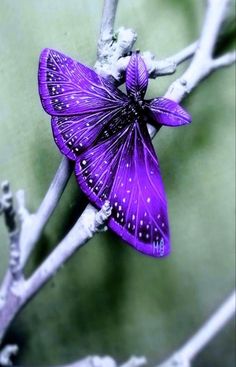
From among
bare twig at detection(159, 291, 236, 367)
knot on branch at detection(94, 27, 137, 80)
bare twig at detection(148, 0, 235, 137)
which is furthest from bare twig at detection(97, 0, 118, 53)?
bare twig at detection(159, 291, 236, 367)

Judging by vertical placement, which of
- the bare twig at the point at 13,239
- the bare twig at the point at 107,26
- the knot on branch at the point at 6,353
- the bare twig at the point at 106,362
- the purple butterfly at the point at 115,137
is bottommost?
the knot on branch at the point at 6,353

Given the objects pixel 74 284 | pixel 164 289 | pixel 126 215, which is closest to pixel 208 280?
pixel 164 289

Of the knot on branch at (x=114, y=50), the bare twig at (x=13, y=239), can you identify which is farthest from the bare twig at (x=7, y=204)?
the knot on branch at (x=114, y=50)

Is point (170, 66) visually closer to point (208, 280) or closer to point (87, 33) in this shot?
point (87, 33)

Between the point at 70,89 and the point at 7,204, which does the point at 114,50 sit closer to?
the point at 70,89

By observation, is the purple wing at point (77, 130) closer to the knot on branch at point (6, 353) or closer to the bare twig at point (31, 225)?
the bare twig at point (31, 225)

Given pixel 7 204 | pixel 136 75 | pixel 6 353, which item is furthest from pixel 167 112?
pixel 6 353
